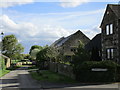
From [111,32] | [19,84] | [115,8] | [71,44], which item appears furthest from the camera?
[71,44]

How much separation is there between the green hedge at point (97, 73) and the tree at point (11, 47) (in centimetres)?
5632

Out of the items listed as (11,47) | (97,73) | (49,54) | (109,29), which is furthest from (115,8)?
(11,47)

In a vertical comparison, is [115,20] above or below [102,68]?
above

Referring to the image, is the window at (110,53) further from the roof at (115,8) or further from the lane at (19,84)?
the lane at (19,84)

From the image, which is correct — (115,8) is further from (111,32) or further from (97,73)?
(97,73)

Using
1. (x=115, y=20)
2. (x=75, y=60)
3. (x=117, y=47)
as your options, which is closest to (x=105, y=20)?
(x=115, y=20)

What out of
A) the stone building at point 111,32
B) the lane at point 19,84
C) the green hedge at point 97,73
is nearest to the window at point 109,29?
the stone building at point 111,32

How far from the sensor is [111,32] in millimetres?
30078

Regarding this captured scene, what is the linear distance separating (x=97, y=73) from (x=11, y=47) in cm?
5746

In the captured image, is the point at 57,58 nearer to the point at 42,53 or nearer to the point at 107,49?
the point at 42,53

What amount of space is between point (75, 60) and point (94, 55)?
571 centimetres

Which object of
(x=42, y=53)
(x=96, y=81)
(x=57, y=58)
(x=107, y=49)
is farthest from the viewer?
(x=42, y=53)

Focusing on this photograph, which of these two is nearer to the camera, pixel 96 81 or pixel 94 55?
pixel 96 81

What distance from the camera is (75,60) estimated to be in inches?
1115
